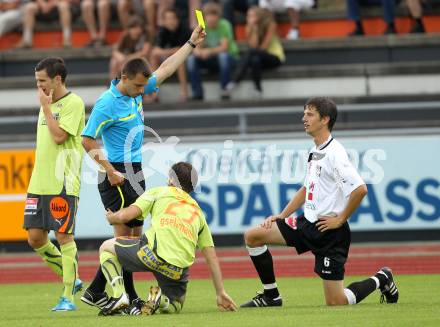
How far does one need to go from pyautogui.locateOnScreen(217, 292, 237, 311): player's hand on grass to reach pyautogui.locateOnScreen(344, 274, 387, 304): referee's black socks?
1157 mm

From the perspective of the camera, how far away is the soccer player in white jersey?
9406 mm

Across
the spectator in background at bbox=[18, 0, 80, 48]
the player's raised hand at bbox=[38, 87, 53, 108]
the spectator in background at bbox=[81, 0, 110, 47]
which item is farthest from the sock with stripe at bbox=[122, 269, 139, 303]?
the spectator in background at bbox=[18, 0, 80, 48]

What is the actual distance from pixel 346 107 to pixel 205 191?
2.56 metres

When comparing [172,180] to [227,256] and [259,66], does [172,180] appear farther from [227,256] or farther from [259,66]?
[259,66]

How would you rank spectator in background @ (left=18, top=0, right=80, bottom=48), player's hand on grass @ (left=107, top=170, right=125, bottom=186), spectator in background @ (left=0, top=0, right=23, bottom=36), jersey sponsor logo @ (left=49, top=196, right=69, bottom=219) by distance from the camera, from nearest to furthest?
player's hand on grass @ (left=107, top=170, right=125, bottom=186), jersey sponsor logo @ (left=49, top=196, right=69, bottom=219), spectator in background @ (left=18, top=0, right=80, bottom=48), spectator in background @ (left=0, top=0, right=23, bottom=36)

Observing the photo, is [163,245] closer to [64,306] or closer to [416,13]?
[64,306]

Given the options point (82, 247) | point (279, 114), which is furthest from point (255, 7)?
point (82, 247)

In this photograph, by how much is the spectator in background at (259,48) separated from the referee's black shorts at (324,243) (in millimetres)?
9821

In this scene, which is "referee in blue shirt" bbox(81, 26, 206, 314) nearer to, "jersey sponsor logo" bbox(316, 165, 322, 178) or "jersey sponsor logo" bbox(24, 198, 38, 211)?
"jersey sponsor logo" bbox(24, 198, 38, 211)

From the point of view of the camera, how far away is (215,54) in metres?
19.2

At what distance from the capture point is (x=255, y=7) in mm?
19281

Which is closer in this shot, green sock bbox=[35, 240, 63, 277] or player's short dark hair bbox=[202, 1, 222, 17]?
green sock bbox=[35, 240, 63, 277]

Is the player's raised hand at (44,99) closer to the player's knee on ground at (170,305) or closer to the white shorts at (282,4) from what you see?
the player's knee on ground at (170,305)

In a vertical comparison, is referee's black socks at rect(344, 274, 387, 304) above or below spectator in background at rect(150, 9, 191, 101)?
below
